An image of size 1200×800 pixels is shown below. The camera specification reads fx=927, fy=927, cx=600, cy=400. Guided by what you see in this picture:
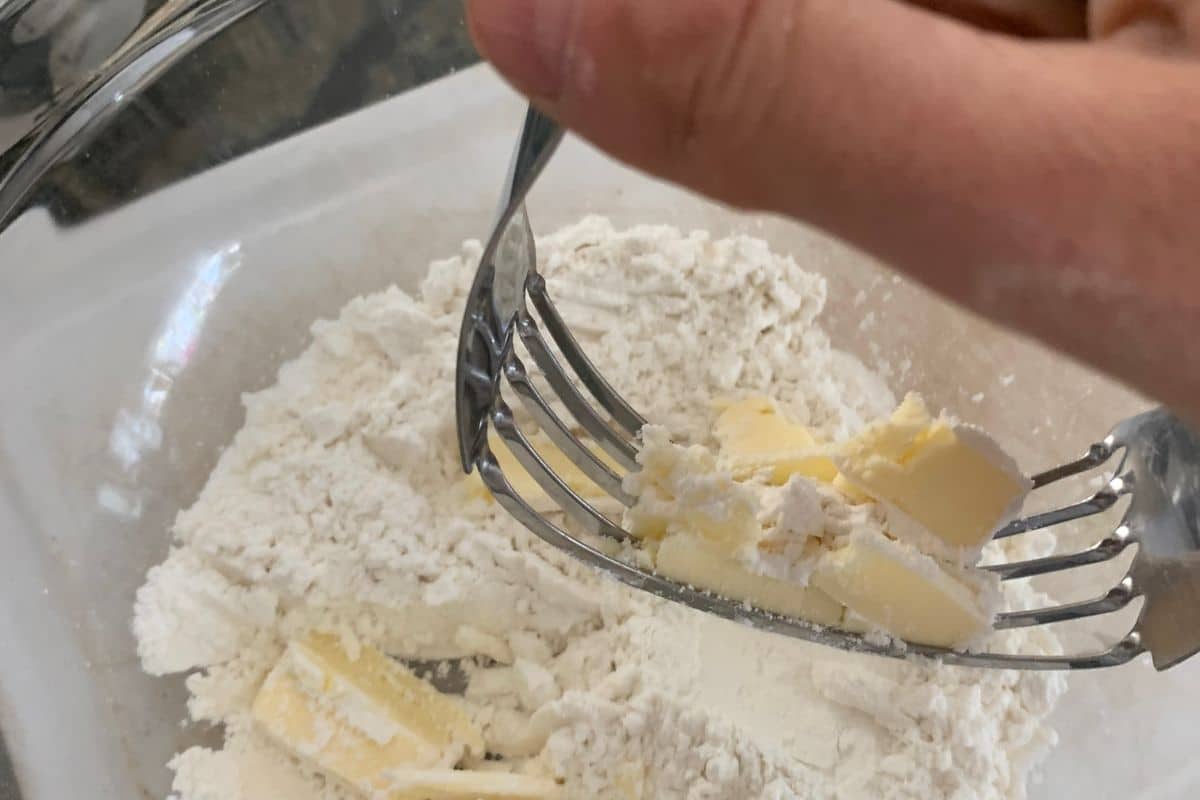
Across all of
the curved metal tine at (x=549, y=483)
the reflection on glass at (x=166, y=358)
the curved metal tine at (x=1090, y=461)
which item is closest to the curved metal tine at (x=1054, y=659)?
the curved metal tine at (x=1090, y=461)

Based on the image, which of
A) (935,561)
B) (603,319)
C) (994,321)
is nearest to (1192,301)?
(994,321)

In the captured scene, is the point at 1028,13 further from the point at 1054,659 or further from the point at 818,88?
the point at 1054,659

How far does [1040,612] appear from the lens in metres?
0.65

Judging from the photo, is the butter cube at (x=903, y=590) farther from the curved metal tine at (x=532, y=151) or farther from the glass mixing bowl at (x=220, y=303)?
the curved metal tine at (x=532, y=151)

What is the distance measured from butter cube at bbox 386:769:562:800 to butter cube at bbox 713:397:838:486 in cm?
27

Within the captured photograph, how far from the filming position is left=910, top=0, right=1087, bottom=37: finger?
509mm

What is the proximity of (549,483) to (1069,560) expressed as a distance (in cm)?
37

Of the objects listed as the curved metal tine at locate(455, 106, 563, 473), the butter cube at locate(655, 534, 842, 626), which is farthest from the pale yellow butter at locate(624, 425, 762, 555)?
the curved metal tine at locate(455, 106, 563, 473)

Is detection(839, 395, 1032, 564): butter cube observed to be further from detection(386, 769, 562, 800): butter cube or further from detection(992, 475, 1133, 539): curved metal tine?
detection(386, 769, 562, 800): butter cube

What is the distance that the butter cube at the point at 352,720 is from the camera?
673 mm

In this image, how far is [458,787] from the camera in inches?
25.9

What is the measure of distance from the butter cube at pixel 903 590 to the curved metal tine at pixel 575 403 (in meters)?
0.16

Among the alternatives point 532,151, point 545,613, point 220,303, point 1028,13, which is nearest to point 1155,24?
point 1028,13

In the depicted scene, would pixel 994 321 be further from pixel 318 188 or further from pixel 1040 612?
pixel 318 188
